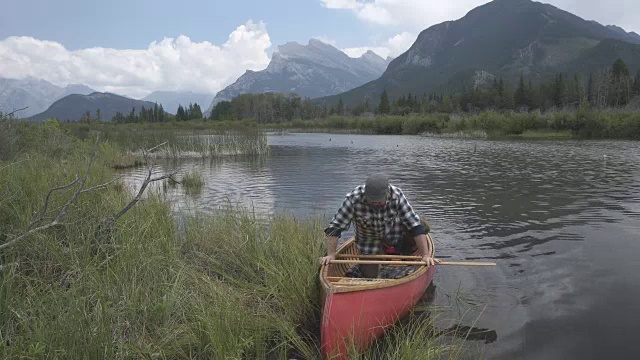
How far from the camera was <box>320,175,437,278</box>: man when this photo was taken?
6.20 metres

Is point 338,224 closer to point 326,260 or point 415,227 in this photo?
point 326,260

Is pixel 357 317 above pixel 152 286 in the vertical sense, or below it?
below

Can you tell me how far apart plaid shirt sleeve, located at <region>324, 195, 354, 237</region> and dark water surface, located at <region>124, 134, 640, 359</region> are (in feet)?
8.19

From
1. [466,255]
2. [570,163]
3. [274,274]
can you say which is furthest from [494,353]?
[570,163]

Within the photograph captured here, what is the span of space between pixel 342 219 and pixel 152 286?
280 centimetres

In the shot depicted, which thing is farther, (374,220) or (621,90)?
(621,90)

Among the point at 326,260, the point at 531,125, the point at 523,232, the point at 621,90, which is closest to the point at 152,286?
the point at 326,260

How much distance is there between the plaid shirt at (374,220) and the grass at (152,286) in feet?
2.93

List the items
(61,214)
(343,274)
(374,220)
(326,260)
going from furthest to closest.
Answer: (343,274)
(374,220)
(326,260)
(61,214)

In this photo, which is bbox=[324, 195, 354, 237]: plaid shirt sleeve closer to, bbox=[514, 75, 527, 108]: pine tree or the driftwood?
the driftwood

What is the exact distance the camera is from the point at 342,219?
257 inches

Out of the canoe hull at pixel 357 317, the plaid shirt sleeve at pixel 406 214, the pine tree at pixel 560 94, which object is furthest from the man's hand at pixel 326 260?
the pine tree at pixel 560 94

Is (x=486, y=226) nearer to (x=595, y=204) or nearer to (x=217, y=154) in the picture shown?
(x=595, y=204)

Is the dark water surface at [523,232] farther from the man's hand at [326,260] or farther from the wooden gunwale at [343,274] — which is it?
the man's hand at [326,260]
